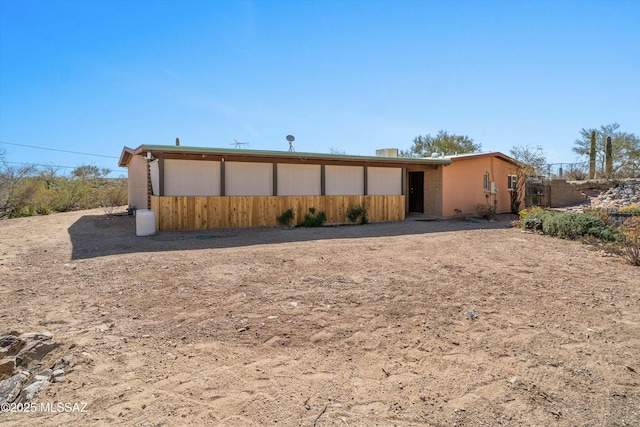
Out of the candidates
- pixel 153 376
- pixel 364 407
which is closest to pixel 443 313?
pixel 364 407

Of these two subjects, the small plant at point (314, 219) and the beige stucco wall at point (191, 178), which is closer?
the beige stucco wall at point (191, 178)

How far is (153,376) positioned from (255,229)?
8.79 m

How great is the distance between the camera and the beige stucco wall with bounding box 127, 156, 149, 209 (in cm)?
1394

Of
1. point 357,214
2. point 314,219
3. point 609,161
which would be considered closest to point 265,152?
point 314,219

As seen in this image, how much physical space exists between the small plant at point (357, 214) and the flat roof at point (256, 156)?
5.59 feet

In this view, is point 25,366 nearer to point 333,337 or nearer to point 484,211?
point 333,337

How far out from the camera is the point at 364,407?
2.49 meters

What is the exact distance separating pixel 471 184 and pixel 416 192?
2428mm

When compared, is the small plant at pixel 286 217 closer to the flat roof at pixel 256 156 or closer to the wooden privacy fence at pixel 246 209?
the wooden privacy fence at pixel 246 209

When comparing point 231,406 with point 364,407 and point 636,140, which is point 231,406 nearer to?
point 364,407

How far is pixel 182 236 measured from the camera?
9906mm

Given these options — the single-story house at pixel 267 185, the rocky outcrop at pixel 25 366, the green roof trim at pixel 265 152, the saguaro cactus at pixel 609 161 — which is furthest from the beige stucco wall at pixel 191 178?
the saguaro cactus at pixel 609 161

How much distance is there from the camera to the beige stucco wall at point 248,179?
39.4 feet

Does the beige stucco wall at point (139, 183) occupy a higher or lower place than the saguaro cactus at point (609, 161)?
lower
